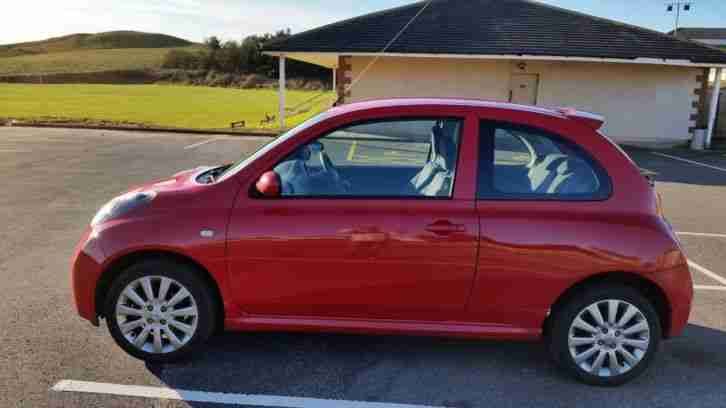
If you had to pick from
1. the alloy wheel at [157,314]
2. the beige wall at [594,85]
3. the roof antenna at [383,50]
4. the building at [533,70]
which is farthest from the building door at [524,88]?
the alloy wheel at [157,314]

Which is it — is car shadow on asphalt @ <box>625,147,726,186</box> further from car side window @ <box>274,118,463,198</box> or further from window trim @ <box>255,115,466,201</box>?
window trim @ <box>255,115,466,201</box>

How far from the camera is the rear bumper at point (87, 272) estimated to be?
3383mm

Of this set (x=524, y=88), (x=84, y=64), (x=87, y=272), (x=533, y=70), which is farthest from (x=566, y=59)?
(x=84, y=64)

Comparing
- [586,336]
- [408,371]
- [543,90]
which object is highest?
[543,90]

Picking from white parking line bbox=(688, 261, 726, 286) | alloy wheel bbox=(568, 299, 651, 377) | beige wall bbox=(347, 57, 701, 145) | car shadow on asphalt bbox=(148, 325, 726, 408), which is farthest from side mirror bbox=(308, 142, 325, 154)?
beige wall bbox=(347, 57, 701, 145)

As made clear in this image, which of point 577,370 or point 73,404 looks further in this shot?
point 577,370

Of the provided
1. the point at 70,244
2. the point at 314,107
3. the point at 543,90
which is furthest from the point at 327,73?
the point at 70,244

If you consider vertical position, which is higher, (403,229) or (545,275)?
(403,229)

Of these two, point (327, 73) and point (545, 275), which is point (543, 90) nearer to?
point (545, 275)

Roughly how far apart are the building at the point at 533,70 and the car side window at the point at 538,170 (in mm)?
14953

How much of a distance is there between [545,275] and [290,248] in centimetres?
155

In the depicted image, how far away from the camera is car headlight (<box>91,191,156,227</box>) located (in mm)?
3426

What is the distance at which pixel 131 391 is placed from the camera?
321 cm

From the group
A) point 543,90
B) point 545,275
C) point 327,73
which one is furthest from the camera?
point 327,73
